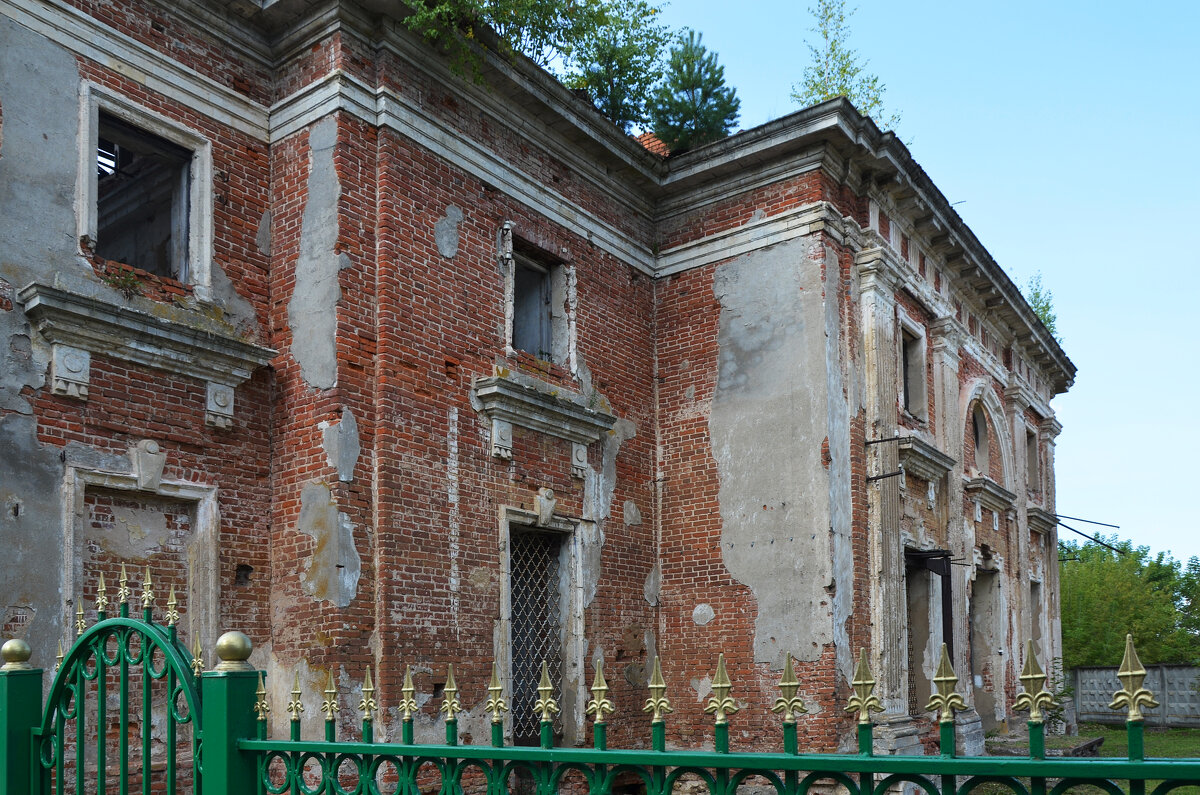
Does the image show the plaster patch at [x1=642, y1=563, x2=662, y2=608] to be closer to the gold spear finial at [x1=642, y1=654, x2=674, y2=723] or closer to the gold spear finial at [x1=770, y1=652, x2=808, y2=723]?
the gold spear finial at [x1=642, y1=654, x2=674, y2=723]

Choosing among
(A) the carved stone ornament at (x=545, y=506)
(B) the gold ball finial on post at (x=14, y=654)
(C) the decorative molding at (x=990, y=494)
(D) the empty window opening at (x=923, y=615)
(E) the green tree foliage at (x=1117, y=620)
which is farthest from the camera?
(E) the green tree foliage at (x=1117, y=620)

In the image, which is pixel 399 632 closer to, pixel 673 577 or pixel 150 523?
pixel 150 523

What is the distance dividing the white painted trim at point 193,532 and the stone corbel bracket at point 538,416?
8.36 feet

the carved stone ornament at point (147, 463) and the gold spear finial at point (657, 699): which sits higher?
the carved stone ornament at point (147, 463)

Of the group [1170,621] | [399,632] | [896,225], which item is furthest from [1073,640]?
[399,632]

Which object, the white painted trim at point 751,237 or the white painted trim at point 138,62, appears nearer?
the white painted trim at point 138,62

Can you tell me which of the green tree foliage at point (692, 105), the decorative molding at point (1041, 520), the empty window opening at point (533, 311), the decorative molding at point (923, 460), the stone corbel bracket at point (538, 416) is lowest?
the decorative molding at point (1041, 520)

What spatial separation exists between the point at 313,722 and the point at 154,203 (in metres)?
4.73

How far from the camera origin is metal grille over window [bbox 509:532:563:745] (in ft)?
32.5

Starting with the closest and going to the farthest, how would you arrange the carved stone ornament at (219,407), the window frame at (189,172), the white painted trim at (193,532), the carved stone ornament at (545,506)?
the white painted trim at (193,532) < the window frame at (189,172) < the carved stone ornament at (219,407) < the carved stone ornament at (545,506)

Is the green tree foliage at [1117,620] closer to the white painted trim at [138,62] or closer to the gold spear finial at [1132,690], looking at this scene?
the white painted trim at [138,62]

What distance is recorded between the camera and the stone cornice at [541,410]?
9.59 meters

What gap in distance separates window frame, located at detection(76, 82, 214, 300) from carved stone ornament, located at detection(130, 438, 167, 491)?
4.27 ft

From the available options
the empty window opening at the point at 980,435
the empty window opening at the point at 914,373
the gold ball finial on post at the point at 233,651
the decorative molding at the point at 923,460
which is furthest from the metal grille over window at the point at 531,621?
the empty window opening at the point at 980,435
